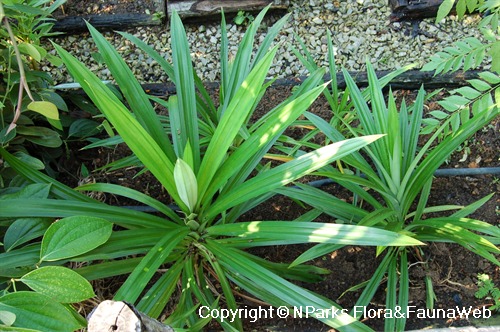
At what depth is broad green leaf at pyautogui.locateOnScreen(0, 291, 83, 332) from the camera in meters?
0.84

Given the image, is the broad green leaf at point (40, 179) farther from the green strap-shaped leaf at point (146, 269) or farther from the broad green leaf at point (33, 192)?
the green strap-shaped leaf at point (146, 269)

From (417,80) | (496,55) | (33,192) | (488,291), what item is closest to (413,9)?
(417,80)

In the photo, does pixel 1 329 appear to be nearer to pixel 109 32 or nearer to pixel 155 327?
pixel 155 327

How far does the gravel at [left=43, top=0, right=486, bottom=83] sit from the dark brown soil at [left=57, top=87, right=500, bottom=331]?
1.38 feet

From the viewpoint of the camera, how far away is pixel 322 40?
2.26 metres

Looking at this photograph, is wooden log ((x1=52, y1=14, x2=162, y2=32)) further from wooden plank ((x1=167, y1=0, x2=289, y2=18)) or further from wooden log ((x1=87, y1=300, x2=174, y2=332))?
wooden log ((x1=87, y1=300, x2=174, y2=332))

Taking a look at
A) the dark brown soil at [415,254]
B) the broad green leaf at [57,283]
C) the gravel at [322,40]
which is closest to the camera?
the broad green leaf at [57,283]

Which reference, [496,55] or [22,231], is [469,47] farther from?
[22,231]

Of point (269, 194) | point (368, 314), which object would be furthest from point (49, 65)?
point (368, 314)

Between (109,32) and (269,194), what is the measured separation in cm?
131

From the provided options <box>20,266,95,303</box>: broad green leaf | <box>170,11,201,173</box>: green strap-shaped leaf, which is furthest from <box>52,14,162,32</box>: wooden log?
<box>20,266,95,303</box>: broad green leaf

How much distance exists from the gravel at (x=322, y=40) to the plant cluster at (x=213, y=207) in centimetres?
54

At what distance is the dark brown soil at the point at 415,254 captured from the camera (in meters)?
1.61

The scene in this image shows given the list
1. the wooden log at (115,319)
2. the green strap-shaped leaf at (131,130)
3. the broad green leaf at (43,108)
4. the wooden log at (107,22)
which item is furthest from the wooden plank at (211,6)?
the wooden log at (115,319)
